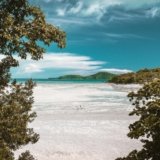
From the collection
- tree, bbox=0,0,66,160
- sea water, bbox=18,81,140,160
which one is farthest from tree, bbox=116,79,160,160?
sea water, bbox=18,81,140,160

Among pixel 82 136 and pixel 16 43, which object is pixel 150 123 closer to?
pixel 16 43

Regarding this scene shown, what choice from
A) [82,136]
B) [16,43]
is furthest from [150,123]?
[82,136]

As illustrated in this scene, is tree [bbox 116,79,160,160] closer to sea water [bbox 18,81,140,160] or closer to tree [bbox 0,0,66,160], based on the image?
tree [bbox 0,0,66,160]

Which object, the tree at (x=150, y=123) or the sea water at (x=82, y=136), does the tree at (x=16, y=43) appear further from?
the sea water at (x=82, y=136)

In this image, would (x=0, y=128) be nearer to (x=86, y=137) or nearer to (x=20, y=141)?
(x=20, y=141)

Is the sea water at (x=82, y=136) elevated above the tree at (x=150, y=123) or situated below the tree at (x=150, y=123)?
below

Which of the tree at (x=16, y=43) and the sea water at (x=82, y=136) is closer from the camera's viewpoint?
the tree at (x=16, y=43)

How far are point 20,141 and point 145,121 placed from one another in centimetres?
479

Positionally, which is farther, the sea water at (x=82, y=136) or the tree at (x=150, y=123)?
the sea water at (x=82, y=136)

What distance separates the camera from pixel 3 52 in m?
12.9

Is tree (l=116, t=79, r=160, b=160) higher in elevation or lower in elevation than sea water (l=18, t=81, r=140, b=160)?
higher

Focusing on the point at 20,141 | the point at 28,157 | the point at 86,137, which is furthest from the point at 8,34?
the point at 86,137

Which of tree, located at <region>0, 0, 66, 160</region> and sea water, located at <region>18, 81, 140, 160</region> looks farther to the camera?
sea water, located at <region>18, 81, 140, 160</region>

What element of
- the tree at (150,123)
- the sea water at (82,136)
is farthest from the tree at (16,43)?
the sea water at (82,136)
